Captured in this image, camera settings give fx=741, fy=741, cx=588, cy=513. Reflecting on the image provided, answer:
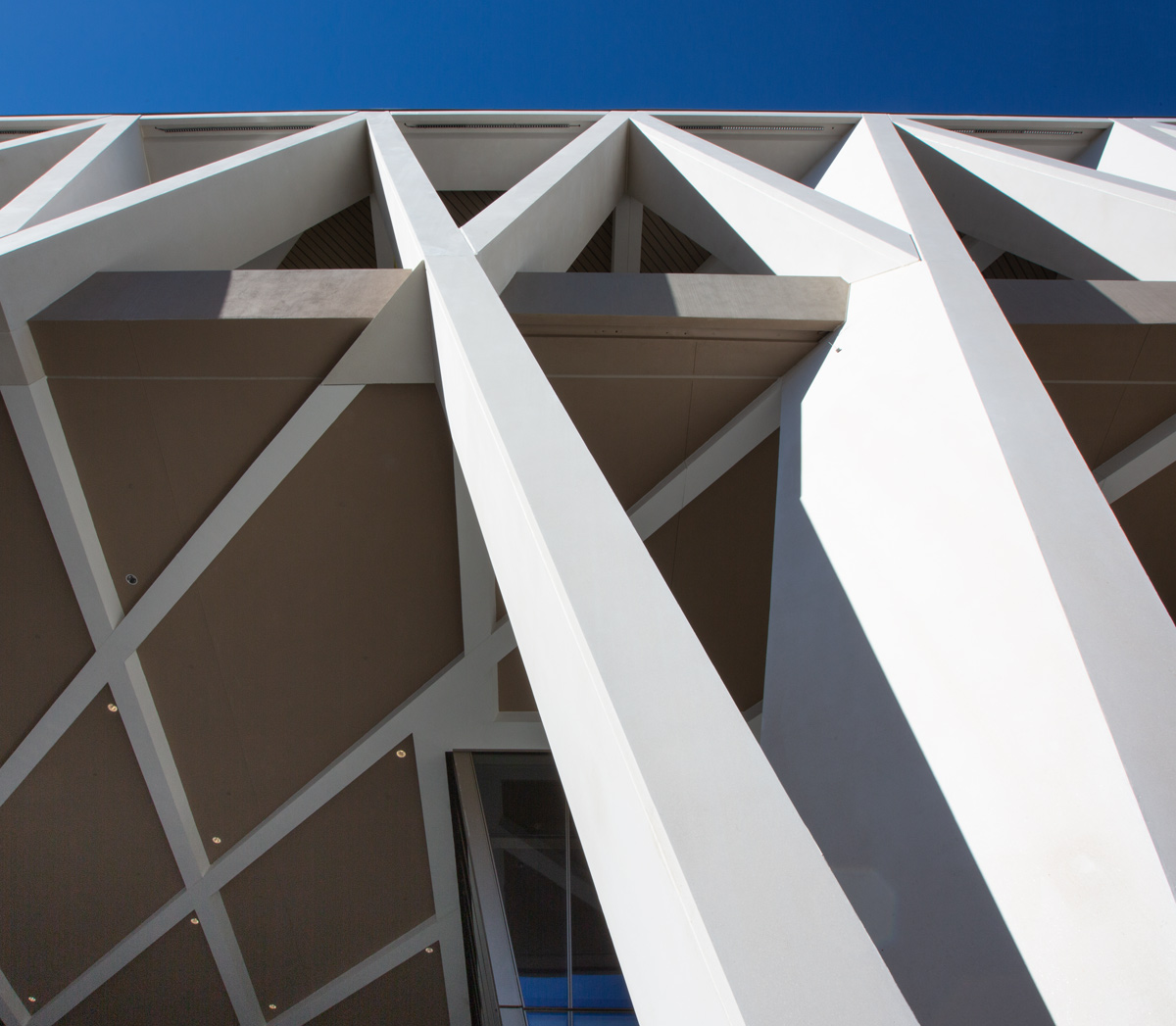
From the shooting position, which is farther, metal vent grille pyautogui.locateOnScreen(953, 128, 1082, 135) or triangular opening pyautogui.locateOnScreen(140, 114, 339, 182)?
metal vent grille pyautogui.locateOnScreen(953, 128, 1082, 135)

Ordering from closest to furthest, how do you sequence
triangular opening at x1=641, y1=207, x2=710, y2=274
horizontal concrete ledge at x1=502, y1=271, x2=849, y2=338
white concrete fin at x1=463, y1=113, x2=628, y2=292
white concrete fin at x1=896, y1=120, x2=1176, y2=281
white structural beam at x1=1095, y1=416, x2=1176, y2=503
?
white concrete fin at x1=463, y1=113, x2=628, y2=292 → horizontal concrete ledge at x1=502, y1=271, x2=849, y2=338 → white structural beam at x1=1095, y1=416, x2=1176, y2=503 → white concrete fin at x1=896, y1=120, x2=1176, y2=281 → triangular opening at x1=641, y1=207, x2=710, y2=274

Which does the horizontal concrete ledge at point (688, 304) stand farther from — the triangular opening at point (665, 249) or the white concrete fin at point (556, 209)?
the triangular opening at point (665, 249)

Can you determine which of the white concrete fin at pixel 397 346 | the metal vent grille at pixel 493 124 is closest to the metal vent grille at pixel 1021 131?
the metal vent grille at pixel 493 124

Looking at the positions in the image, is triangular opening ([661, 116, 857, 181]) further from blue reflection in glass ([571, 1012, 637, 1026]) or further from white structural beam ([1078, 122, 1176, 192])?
blue reflection in glass ([571, 1012, 637, 1026])

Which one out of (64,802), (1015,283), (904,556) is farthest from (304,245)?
(904,556)

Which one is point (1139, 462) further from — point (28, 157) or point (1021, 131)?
point (28, 157)

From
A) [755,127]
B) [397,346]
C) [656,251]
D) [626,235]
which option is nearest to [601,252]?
[626,235]

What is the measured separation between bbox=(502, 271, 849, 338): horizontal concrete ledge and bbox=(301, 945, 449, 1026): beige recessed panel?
27.4ft

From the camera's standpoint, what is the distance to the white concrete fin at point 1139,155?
7.65m

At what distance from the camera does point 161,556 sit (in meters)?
5.76

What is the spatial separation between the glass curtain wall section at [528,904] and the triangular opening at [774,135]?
24.0ft

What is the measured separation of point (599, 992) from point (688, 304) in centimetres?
602

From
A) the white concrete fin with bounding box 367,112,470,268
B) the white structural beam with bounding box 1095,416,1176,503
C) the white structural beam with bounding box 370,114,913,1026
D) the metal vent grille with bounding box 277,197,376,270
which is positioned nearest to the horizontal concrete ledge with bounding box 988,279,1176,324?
the white structural beam with bounding box 1095,416,1176,503

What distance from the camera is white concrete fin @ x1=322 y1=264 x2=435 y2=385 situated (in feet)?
15.5
